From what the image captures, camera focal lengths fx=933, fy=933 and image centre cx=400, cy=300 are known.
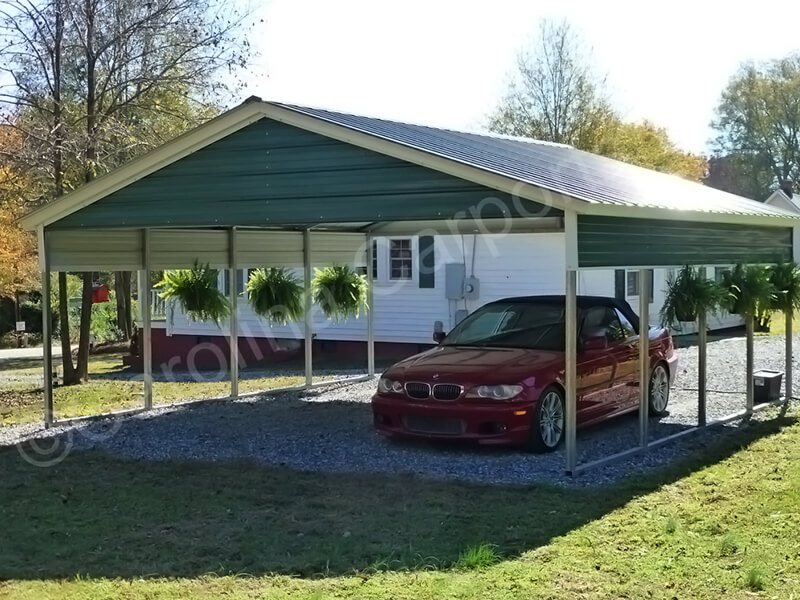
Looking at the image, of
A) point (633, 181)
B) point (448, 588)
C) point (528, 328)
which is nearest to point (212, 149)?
point (528, 328)

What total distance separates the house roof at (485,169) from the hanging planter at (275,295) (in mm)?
3393

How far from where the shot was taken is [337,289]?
1434 cm

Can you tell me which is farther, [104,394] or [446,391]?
[104,394]

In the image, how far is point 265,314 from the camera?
13.8 meters

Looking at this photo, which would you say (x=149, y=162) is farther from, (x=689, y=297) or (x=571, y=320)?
(x=689, y=297)

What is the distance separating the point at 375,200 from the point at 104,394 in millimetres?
7604

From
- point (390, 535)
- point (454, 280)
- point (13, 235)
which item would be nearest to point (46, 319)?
point (390, 535)

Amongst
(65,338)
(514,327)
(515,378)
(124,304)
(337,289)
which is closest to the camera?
(515,378)

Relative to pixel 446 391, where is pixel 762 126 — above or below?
above

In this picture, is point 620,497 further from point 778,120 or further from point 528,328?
point 778,120

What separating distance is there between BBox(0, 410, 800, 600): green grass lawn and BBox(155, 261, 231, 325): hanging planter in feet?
13.8

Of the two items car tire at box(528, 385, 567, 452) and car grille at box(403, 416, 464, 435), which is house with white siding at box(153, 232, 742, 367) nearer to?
car tire at box(528, 385, 567, 452)

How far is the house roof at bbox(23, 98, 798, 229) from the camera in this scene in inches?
318

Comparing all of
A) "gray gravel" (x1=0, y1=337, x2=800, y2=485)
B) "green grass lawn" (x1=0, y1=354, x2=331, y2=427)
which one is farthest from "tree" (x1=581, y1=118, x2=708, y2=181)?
"gray gravel" (x1=0, y1=337, x2=800, y2=485)
